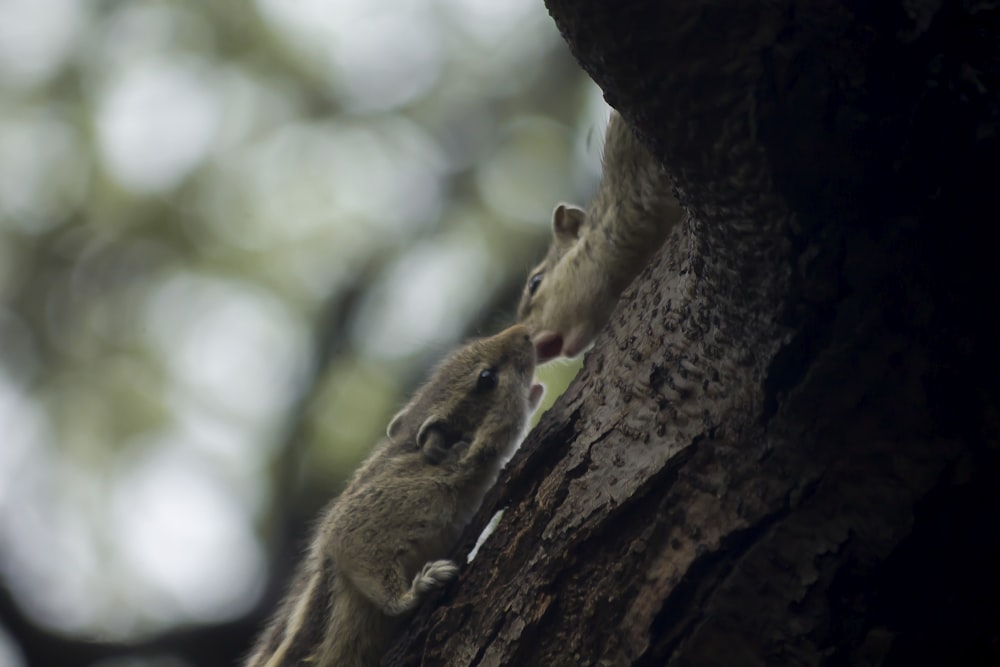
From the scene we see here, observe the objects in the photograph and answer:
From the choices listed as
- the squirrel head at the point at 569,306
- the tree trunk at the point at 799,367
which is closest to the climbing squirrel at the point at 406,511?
the squirrel head at the point at 569,306

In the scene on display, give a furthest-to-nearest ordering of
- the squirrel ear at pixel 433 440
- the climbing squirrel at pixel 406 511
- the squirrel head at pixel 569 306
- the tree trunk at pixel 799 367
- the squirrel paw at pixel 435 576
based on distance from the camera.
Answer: the squirrel head at pixel 569 306, the squirrel ear at pixel 433 440, the climbing squirrel at pixel 406 511, the squirrel paw at pixel 435 576, the tree trunk at pixel 799 367

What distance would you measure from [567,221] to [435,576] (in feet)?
8.61

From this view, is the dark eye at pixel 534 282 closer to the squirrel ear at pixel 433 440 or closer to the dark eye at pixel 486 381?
the dark eye at pixel 486 381

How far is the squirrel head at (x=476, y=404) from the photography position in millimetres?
3971

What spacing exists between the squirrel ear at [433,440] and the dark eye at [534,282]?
1.43 metres

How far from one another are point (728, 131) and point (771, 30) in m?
0.22

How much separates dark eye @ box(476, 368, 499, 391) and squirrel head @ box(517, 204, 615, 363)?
40 cm

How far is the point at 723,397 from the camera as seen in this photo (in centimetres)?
249

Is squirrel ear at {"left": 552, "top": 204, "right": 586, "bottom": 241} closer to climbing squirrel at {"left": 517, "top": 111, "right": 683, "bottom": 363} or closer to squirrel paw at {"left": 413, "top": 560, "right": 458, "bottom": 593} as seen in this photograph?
climbing squirrel at {"left": 517, "top": 111, "right": 683, "bottom": 363}

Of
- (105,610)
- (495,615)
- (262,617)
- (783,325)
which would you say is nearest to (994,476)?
(783,325)

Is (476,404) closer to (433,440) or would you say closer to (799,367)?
(433,440)

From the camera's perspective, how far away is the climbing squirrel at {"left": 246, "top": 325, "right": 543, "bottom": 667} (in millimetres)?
3453

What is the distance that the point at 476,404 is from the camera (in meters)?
4.16

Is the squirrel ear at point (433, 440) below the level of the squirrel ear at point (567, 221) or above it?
below
